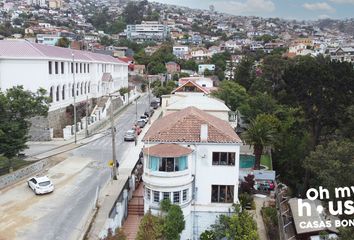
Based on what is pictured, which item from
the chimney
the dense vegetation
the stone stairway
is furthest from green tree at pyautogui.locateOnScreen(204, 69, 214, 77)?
the dense vegetation

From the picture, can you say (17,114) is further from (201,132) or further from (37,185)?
(201,132)

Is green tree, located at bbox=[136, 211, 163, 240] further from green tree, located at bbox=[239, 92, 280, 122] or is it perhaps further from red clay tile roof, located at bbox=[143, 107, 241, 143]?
green tree, located at bbox=[239, 92, 280, 122]

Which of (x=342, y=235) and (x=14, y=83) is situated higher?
(x=14, y=83)

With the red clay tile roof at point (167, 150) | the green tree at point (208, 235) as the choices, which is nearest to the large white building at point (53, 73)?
the red clay tile roof at point (167, 150)

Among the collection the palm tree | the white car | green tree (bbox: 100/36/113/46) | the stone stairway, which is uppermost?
green tree (bbox: 100/36/113/46)

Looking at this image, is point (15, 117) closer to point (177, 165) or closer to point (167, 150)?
point (167, 150)

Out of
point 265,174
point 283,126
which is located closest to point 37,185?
point 265,174

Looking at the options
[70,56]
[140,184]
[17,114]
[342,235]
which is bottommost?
[140,184]
